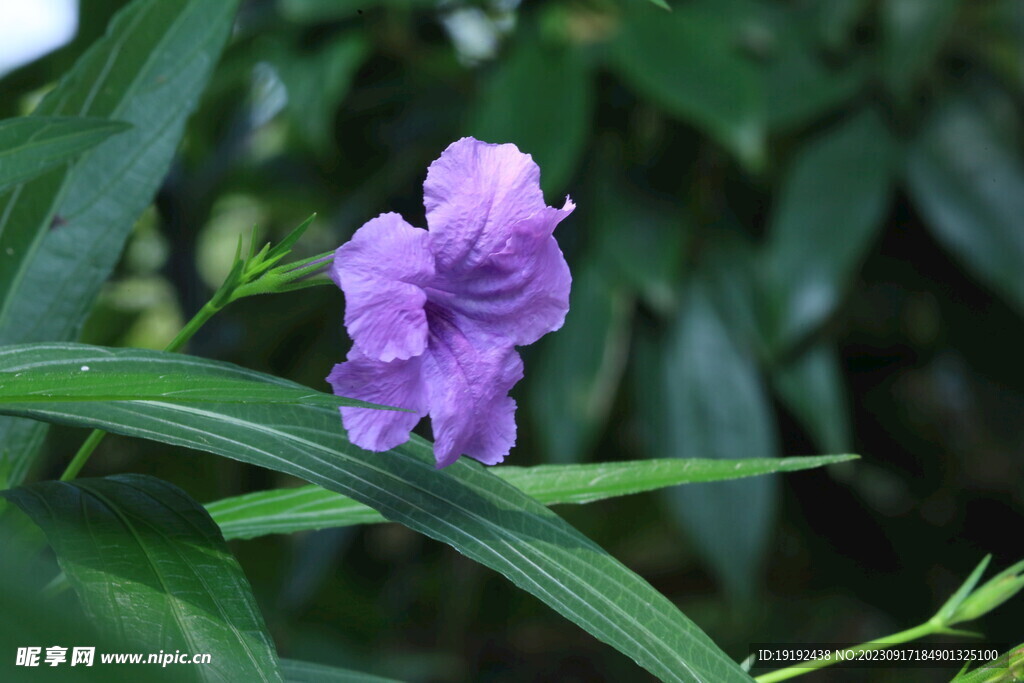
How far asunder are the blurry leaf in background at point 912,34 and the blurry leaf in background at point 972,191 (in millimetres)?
115

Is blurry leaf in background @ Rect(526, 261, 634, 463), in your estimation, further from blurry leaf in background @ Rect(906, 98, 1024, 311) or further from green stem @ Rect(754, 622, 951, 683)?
green stem @ Rect(754, 622, 951, 683)

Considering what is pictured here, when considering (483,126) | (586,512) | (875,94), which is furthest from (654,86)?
(586,512)

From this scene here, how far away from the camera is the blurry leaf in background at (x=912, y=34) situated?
3.94ft

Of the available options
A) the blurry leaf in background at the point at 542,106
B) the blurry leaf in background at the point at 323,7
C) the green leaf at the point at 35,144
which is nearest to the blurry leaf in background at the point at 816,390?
the blurry leaf in background at the point at 542,106

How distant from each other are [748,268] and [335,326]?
2.07 feet

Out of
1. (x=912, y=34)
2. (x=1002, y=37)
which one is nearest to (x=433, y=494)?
(x=912, y=34)

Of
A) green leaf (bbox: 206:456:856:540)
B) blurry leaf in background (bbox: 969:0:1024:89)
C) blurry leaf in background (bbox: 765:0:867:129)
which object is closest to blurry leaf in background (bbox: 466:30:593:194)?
blurry leaf in background (bbox: 765:0:867:129)

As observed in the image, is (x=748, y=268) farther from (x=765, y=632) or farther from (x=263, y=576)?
(x=263, y=576)

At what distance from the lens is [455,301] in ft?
1.18

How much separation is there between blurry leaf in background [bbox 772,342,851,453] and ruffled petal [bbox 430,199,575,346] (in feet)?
3.01

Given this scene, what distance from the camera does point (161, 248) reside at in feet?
5.79

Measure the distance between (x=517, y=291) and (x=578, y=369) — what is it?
88 centimetres

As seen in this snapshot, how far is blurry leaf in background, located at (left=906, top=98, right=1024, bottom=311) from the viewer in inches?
48.7

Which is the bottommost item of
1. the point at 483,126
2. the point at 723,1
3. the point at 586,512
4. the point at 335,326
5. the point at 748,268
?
the point at 586,512
